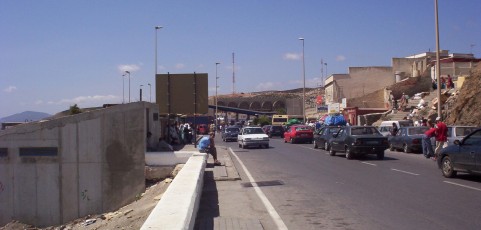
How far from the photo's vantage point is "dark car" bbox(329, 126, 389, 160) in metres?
24.2

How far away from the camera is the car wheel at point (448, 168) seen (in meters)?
15.8

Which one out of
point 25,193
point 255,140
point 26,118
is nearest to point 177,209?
point 25,193

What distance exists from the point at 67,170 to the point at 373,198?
1271cm

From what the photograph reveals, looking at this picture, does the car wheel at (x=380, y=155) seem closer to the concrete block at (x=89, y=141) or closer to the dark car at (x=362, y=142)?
the dark car at (x=362, y=142)

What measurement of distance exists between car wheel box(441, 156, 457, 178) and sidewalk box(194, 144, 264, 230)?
617 cm

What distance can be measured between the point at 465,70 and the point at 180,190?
56.2m

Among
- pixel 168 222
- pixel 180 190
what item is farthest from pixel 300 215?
pixel 168 222

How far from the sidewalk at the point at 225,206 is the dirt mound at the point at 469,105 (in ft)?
69.7

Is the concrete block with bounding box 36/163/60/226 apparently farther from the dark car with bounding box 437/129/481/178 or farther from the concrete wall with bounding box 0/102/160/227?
the dark car with bounding box 437/129/481/178

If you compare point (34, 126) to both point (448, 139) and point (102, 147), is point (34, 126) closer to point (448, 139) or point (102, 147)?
point (102, 147)

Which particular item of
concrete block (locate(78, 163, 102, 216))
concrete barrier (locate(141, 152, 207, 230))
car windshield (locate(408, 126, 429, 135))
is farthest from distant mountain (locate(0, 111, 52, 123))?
concrete barrier (locate(141, 152, 207, 230))

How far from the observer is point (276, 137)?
6144 centimetres

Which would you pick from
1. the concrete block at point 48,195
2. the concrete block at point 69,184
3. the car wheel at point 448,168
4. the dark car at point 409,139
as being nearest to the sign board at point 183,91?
the concrete block at point 69,184

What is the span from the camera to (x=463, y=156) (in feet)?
49.5
